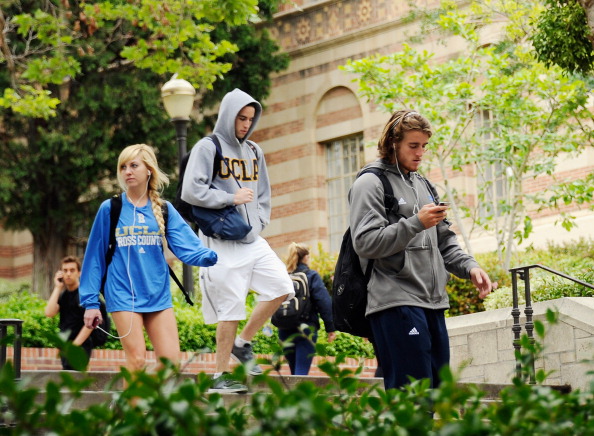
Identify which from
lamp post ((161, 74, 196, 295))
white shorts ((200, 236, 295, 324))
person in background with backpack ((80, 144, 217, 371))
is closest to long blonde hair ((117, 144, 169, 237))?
person in background with backpack ((80, 144, 217, 371))

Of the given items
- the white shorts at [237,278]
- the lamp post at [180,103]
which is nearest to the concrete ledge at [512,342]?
the white shorts at [237,278]

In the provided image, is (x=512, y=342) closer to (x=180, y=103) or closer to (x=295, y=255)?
(x=295, y=255)

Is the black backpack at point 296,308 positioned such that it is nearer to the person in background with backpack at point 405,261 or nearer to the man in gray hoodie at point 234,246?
the man in gray hoodie at point 234,246

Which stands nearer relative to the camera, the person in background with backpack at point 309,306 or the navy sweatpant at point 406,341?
the navy sweatpant at point 406,341

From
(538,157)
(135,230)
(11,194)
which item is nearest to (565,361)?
(135,230)

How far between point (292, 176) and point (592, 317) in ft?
49.1

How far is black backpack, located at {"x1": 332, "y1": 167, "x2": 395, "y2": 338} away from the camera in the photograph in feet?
20.6

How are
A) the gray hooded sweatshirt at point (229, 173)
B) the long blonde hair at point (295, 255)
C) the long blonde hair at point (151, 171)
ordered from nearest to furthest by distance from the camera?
the long blonde hair at point (151, 171) < the gray hooded sweatshirt at point (229, 173) < the long blonde hair at point (295, 255)

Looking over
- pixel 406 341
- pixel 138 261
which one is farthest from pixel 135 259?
pixel 406 341

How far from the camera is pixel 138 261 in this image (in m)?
7.73

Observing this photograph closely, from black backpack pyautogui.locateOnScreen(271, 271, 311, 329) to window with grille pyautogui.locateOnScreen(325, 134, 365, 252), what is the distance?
38.6 ft

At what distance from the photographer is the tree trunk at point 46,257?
2538 centimetres

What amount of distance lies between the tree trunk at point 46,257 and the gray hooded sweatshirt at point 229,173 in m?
16.7

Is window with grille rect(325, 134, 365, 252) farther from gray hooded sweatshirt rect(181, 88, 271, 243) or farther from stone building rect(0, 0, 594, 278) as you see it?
gray hooded sweatshirt rect(181, 88, 271, 243)
